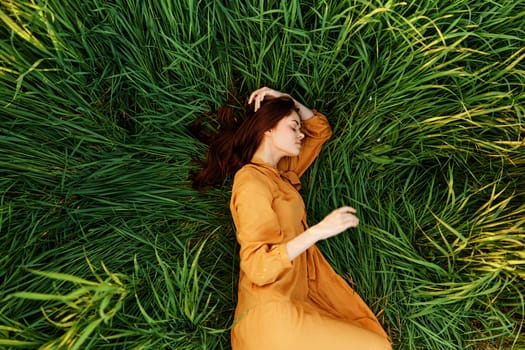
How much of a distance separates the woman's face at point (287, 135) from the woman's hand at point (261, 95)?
14 cm

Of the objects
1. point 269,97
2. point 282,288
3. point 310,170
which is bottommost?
point 282,288

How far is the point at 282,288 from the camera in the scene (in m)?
1.45

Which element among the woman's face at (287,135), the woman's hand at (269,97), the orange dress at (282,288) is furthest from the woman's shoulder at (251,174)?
the woman's hand at (269,97)

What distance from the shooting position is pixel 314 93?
1744mm

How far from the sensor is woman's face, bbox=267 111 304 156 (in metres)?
1.54

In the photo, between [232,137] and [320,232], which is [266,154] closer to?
[232,137]

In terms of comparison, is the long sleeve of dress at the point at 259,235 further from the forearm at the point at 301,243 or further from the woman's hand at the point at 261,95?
the woman's hand at the point at 261,95

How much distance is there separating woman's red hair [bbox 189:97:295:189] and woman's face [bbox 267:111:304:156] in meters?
0.02

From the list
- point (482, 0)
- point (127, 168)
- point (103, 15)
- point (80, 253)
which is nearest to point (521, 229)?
point (482, 0)

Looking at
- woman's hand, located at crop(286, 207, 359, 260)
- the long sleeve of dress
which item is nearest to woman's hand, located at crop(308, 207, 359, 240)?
woman's hand, located at crop(286, 207, 359, 260)

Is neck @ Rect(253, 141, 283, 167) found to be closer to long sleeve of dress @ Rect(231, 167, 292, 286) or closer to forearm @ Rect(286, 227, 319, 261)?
long sleeve of dress @ Rect(231, 167, 292, 286)

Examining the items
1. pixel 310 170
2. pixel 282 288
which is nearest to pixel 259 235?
pixel 282 288

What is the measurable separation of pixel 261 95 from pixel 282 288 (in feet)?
2.63

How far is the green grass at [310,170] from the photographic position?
151cm
